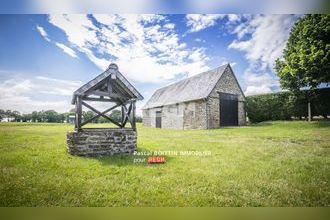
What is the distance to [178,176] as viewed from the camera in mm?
3775

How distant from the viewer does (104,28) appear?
4754mm

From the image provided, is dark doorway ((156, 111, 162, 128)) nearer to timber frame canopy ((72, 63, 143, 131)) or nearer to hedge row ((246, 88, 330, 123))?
hedge row ((246, 88, 330, 123))

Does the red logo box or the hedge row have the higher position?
the hedge row

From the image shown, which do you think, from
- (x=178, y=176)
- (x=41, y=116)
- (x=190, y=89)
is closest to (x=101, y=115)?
(x=41, y=116)

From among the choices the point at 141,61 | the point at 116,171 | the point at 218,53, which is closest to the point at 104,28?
the point at 141,61

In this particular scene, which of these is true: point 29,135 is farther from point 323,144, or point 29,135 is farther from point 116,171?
point 323,144

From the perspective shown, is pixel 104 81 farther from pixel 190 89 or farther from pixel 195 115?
pixel 190 89

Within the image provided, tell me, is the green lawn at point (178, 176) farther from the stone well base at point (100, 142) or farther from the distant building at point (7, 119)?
the stone well base at point (100, 142)

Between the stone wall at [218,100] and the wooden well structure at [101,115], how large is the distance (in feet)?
10.8

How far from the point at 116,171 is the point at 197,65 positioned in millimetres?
3119

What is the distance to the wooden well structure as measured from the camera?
519 centimetres

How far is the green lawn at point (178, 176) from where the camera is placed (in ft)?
10.1

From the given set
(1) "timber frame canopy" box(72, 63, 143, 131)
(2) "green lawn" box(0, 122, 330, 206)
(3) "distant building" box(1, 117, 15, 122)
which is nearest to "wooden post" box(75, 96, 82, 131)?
(1) "timber frame canopy" box(72, 63, 143, 131)

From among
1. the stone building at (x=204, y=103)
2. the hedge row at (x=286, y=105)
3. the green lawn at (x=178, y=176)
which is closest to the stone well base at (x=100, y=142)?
the green lawn at (x=178, y=176)
